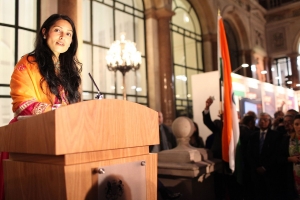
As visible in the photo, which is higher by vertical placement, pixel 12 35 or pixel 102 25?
pixel 102 25

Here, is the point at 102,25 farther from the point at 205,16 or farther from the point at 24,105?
the point at 24,105

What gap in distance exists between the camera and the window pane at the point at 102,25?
829cm

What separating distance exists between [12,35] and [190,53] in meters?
7.92

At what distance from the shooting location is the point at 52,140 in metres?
1.01

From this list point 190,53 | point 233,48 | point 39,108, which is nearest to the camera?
point 39,108

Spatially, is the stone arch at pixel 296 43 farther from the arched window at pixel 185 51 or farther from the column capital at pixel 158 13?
the column capital at pixel 158 13

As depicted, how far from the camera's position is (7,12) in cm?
615

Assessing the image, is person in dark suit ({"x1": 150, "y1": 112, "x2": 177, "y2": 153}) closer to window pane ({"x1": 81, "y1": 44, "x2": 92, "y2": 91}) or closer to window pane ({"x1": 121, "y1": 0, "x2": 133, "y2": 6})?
window pane ({"x1": 81, "y1": 44, "x2": 92, "y2": 91})

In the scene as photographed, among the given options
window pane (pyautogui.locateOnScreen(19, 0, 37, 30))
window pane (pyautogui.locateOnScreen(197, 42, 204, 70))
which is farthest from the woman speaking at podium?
window pane (pyautogui.locateOnScreen(197, 42, 204, 70))

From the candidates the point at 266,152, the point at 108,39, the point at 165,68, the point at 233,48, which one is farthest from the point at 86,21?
the point at 233,48

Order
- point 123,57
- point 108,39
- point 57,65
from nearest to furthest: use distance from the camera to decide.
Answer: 1. point 57,65
2. point 123,57
3. point 108,39

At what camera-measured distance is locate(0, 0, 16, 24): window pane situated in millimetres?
6051

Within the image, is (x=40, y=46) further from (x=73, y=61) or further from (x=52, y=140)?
(x=52, y=140)

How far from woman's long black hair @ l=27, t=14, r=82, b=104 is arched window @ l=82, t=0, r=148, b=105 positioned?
18.8 ft
